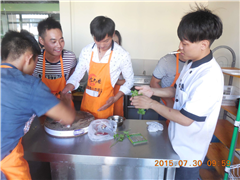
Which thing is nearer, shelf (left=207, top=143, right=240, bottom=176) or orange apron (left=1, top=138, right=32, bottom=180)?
orange apron (left=1, top=138, right=32, bottom=180)

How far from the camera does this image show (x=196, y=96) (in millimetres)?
984

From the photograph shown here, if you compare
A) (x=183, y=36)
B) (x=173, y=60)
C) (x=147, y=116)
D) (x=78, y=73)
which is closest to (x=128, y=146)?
(x=183, y=36)

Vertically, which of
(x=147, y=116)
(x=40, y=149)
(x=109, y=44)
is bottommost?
(x=147, y=116)

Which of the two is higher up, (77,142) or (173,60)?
(173,60)

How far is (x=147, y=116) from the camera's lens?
312 centimetres

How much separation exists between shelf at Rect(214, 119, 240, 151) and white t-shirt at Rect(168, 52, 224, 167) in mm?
742

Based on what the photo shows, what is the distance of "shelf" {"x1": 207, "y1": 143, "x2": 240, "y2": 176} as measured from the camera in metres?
1.83

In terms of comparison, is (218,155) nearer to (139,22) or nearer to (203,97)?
A: (203,97)

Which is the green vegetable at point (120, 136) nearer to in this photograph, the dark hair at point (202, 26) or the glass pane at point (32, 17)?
the dark hair at point (202, 26)

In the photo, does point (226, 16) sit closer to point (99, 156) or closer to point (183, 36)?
point (183, 36)

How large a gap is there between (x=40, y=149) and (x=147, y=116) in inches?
87.7

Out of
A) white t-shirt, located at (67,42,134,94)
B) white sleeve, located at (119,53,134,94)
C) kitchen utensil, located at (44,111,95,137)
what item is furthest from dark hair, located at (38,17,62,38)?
kitchen utensil, located at (44,111,95,137)

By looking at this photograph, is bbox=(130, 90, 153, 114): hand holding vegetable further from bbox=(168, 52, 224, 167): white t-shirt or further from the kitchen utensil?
the kitchen utensil

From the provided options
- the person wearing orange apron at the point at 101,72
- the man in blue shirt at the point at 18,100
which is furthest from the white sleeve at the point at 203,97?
the person wearing orange apron at the point at 101,72
